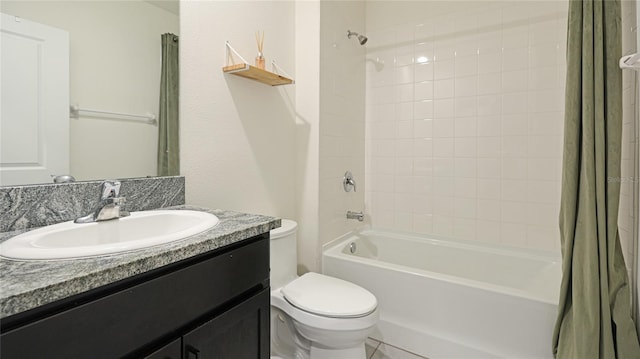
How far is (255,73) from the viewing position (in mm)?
1542

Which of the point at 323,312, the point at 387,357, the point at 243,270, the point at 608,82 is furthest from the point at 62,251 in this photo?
the point at 608,82

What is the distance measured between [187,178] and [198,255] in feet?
2.25

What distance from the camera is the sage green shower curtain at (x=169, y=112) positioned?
50.3 inches

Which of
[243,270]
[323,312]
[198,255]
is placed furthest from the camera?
[323,312]

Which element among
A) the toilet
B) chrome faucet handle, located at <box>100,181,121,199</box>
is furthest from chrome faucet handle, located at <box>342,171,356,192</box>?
chrome faucet handle, located at <box>100,181,121,199</box>

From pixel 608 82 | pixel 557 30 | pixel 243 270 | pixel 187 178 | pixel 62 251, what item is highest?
pixel 557 30

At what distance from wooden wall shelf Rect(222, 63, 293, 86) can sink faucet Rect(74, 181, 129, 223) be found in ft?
2.40

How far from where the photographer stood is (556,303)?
55.2 inches

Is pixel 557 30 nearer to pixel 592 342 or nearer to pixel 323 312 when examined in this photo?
pixel 592 342

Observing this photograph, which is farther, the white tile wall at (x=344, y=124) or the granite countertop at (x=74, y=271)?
the white tile wall at (x=344, y=124)

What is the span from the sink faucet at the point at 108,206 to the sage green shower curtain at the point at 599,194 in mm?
1694

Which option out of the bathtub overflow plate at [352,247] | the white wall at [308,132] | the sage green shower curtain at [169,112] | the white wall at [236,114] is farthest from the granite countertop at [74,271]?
the bathtub overflow plate at [352,247]

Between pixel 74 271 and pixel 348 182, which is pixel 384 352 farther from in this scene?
pixel 74 271

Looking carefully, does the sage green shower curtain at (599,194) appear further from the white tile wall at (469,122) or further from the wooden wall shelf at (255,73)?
the wooden wall shelf at (255,73)
